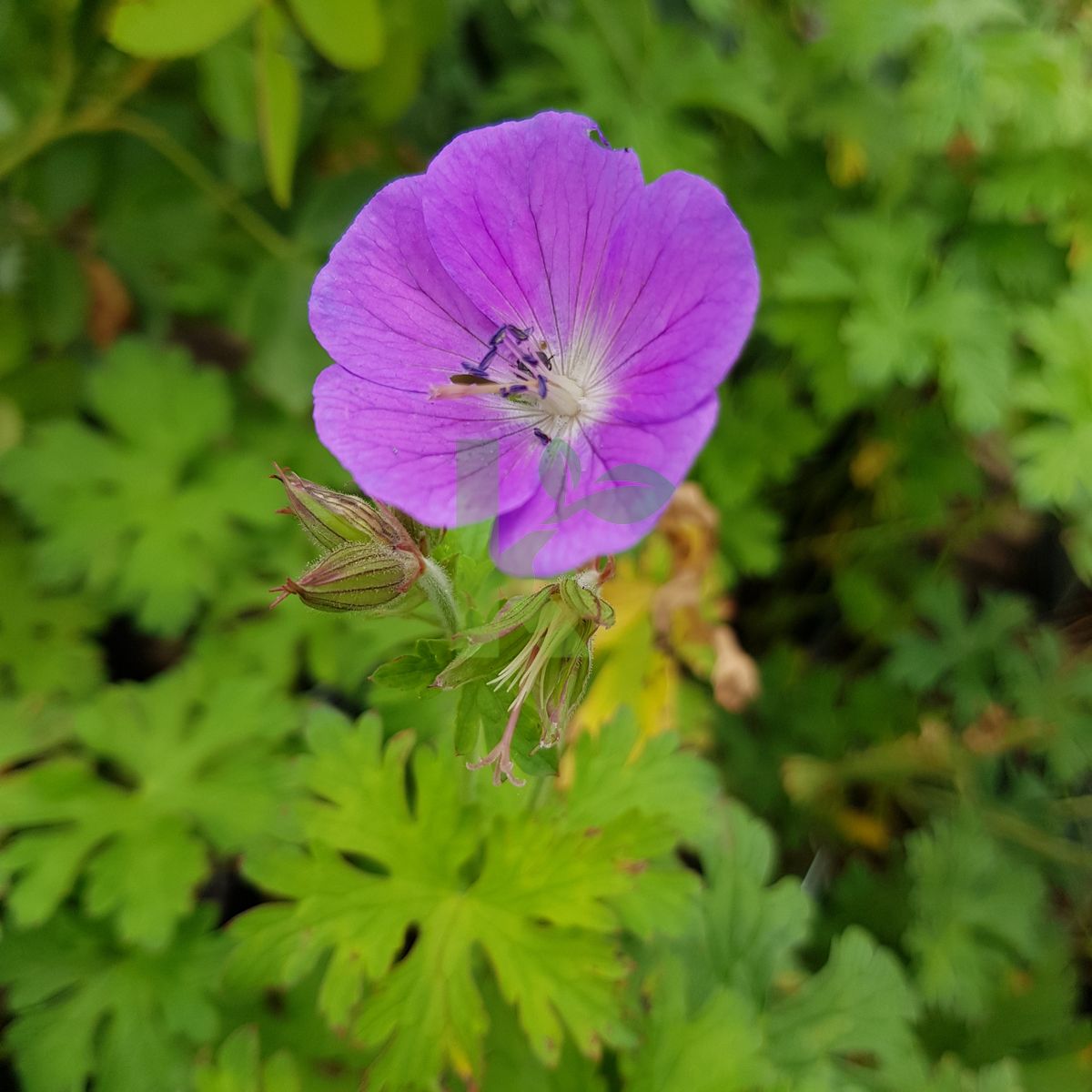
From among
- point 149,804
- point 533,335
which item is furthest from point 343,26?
point 149,804

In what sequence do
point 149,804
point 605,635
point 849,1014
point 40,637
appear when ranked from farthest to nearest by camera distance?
1. point 40,637
2. point 605,635
3. point 149,804
4. point 849,1014

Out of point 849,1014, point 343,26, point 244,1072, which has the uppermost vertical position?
point 343,26

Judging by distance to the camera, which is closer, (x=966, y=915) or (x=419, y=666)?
(x=419, y=666)

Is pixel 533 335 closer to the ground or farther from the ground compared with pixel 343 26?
closer to the ground

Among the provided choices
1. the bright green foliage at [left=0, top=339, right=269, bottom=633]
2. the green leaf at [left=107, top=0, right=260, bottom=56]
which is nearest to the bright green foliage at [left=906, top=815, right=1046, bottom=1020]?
the bright green foliage at [left=0, top=339, right=269, bottom=633]

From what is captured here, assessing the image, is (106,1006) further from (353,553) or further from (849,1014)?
(849,1014)

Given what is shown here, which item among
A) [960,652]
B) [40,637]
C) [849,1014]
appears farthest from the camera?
[960,652]

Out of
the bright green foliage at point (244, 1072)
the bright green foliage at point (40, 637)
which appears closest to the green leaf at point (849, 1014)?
the bright green foliage at point (244, 1072)

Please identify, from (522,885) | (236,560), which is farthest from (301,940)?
(236,560)
